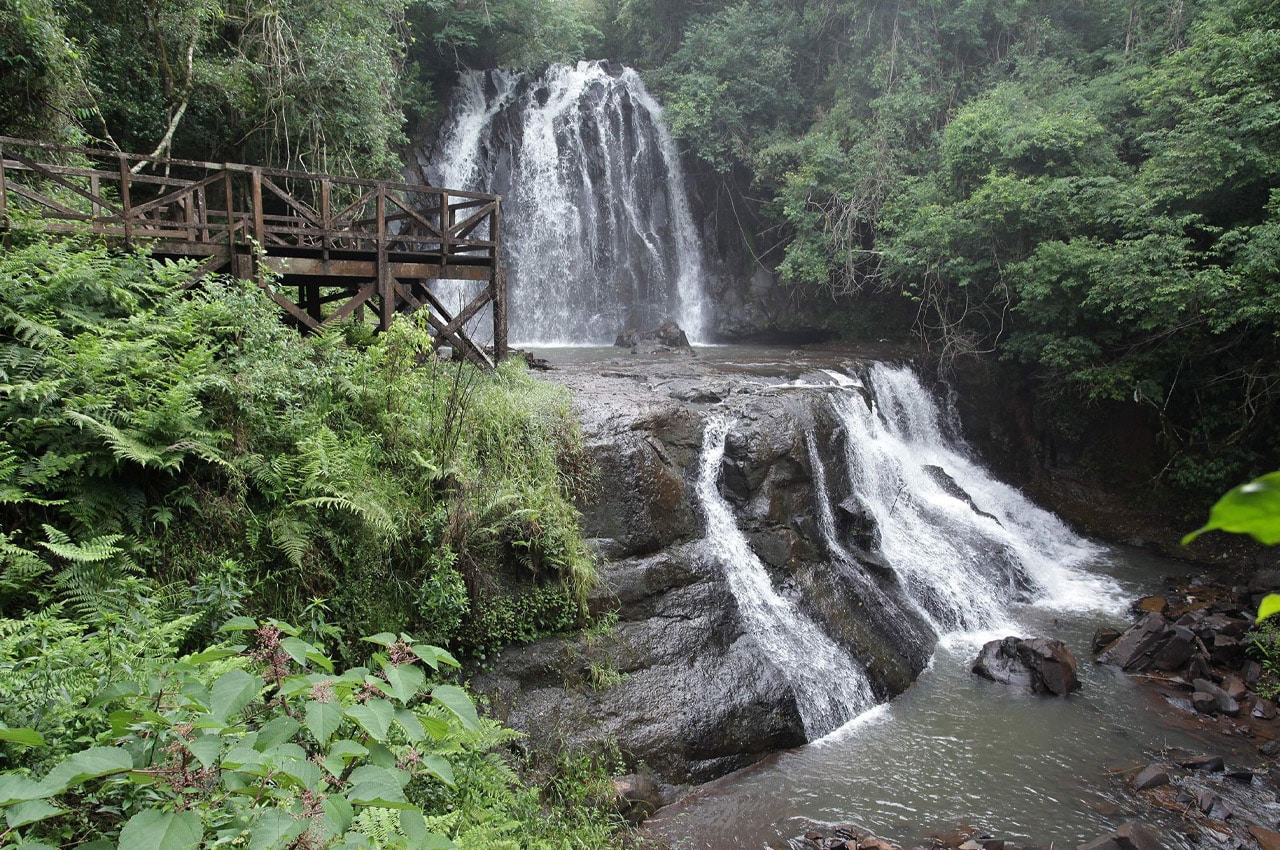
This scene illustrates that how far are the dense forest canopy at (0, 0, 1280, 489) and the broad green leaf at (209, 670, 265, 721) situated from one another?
10254 mm

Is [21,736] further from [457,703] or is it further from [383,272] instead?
[383,272]

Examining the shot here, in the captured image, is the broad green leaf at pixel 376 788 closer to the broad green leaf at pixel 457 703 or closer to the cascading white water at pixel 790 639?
the broad green leaf at pixel 457 703

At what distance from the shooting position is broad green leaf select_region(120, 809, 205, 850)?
2273 millimetres

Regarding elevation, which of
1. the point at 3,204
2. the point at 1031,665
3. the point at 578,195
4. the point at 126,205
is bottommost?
the point at 1031,665

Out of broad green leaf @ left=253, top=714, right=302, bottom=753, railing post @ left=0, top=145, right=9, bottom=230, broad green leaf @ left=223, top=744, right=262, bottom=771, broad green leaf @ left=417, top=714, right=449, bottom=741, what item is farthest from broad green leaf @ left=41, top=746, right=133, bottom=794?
railing post @ left=0, top=145, right=9, bottom=230

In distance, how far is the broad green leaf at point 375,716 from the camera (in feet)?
8.84

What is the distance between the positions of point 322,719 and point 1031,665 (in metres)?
8.75

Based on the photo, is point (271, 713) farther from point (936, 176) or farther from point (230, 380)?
point (936, 176)

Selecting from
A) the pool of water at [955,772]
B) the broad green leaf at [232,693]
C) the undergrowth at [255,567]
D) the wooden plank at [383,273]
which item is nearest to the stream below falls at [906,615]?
the pool of water at [955,772]

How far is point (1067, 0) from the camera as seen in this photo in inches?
753

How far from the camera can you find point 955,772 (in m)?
7.16

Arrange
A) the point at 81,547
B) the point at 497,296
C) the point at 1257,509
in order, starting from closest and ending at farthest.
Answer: the point at 1257,509 → the point at 81,547 → the point at 497,296

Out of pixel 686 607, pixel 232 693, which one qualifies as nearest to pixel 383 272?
pixel 686 607

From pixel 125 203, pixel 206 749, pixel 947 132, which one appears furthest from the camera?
pixel 947 132
